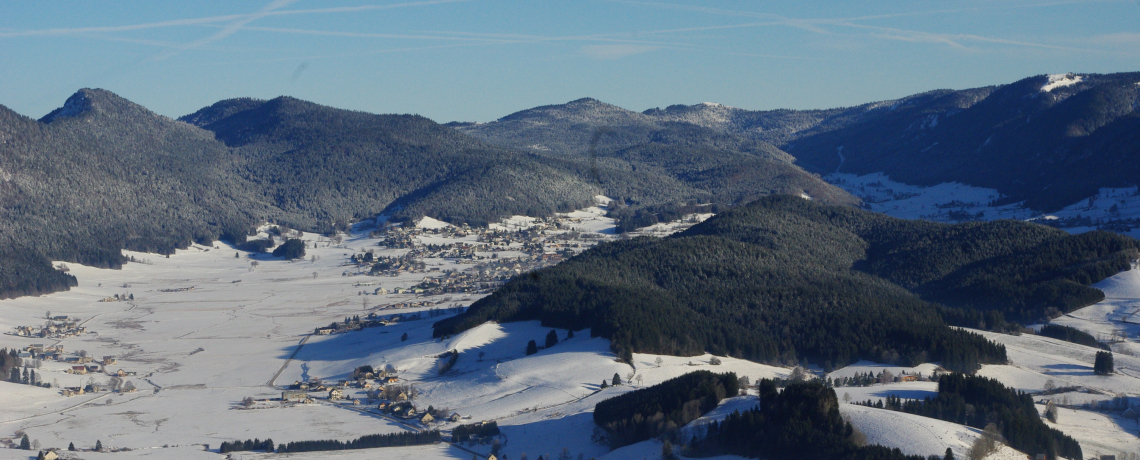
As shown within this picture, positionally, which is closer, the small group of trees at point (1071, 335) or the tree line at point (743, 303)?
the tree line at point (743, 303)

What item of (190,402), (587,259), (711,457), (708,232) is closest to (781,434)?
(711,457)

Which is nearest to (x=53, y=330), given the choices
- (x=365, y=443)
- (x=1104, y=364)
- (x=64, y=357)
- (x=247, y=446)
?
(x=64, y=357)

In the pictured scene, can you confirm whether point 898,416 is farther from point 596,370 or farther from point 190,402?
point 190,402

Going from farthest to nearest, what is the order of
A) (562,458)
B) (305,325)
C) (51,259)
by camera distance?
(51,259) → (305,325) → (562,458)

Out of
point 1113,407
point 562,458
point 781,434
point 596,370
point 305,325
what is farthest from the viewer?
point 305,325

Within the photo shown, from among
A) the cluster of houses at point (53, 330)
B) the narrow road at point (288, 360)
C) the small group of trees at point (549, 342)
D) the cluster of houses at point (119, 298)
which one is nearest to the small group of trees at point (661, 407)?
the small group of trees at point (549, 342)

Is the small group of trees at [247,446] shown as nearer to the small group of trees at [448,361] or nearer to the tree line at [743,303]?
the small group of trees at [448,361]

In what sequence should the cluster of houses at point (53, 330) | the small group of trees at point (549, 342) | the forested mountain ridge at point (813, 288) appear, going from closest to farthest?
the forested mountain ridge at point (813, 288) < the small group of trees at point (549, 342) < the cluster of houses at point (53, 330)
